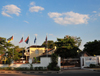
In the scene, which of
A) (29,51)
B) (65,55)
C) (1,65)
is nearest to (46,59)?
(1,65)

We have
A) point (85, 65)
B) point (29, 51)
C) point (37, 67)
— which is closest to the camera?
point (37, 67)

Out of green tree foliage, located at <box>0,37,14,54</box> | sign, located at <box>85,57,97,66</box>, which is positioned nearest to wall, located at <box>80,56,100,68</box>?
sign, located at <box>85,57,97,66</box>

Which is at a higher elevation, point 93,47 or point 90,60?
point 93,47

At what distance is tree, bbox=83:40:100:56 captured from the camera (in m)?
37.0

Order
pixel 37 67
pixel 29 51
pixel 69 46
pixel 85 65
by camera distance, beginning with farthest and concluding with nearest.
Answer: pixel 29 51
pixel 69 46
pixel 85 65
pixel 37 67

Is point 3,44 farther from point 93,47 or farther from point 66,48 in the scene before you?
point 93,47

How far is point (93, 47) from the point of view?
1484 inches

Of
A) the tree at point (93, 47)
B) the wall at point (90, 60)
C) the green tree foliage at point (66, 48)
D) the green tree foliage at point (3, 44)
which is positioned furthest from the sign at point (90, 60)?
the green tree foliage at point (3, 44)

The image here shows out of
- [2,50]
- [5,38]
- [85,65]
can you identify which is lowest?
[85,65]

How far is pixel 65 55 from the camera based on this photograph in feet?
125

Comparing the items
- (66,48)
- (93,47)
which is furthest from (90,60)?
(66,48)

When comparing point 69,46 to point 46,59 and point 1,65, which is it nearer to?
point 46,59

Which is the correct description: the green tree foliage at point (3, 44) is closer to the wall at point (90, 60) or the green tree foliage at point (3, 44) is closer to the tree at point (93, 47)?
the wall at point (90, 60)

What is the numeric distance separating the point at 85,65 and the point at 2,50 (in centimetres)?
1825
